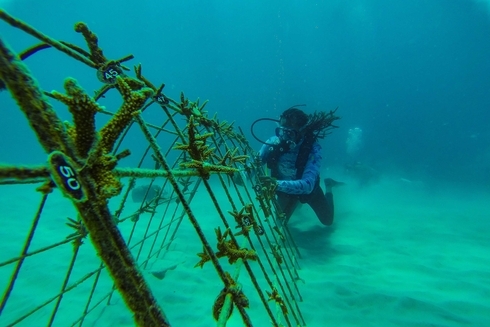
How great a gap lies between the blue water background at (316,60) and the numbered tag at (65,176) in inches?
1410

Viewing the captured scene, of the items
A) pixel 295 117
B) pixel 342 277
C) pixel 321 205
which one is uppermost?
pixel 295 117

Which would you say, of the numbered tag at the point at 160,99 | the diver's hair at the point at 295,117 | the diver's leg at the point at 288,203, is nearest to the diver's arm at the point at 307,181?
the diver's hair at the point at 295,117

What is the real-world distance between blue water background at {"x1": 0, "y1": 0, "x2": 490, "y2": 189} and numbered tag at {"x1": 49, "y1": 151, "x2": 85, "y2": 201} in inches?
1410

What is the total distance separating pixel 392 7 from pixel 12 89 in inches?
2956

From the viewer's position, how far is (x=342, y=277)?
14.4ft

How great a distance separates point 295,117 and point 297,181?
1.55 meters

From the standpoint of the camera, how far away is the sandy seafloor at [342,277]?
3.36 m

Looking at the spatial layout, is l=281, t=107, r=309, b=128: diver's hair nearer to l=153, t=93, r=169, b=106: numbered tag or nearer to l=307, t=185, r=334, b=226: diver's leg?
l=307, t=185, r=334, b=226: diver's leg

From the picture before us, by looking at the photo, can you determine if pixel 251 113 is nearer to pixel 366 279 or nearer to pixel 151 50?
pixel 151 50

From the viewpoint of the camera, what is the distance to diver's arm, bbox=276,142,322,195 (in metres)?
5.35

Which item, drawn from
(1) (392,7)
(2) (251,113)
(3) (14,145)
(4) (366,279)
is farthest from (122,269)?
(3) (14,145)

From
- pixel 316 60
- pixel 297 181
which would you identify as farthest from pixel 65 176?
pixel 316 60

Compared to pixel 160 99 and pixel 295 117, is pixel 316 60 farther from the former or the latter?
pixel 160 99

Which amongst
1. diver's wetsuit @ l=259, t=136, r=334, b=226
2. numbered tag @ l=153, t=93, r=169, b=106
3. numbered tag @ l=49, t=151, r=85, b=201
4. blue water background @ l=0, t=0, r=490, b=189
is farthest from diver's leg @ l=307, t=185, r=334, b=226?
blue water background @ l=0, t=0, r=490, b=189
